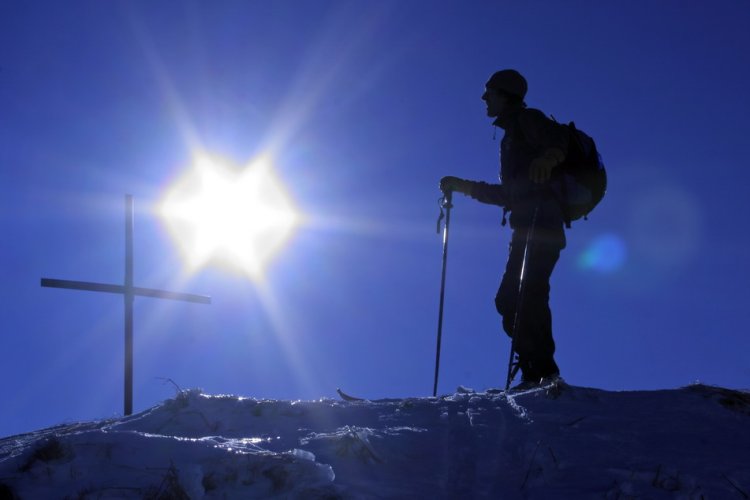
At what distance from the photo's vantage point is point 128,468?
3.80 meters

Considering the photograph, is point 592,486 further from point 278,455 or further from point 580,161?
point 580,161

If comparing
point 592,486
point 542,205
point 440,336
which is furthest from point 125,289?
point 592,486

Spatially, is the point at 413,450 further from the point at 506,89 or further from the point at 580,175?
the point at 506,89

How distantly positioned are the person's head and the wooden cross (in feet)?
21.2

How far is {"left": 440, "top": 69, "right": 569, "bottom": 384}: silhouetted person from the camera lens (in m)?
7.43

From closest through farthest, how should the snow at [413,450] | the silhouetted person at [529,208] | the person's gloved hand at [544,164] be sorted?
the snow at [413,450] < the person's gloved hand at [544,164] < the silhouetted person at [529,208]

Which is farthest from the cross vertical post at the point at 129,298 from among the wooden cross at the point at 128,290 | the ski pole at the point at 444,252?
the ski pole at the point at 444,252

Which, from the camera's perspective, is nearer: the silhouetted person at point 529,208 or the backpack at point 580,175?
the silhouetted person at point 529,208

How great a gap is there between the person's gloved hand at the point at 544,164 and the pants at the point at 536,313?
69 centimetres

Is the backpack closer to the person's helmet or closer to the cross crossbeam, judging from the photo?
the person's helmet

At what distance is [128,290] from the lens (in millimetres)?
12328

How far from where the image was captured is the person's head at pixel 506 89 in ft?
26.5

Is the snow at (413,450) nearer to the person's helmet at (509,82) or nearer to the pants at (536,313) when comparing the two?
the pants at (536,313)

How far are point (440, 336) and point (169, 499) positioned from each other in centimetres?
627
